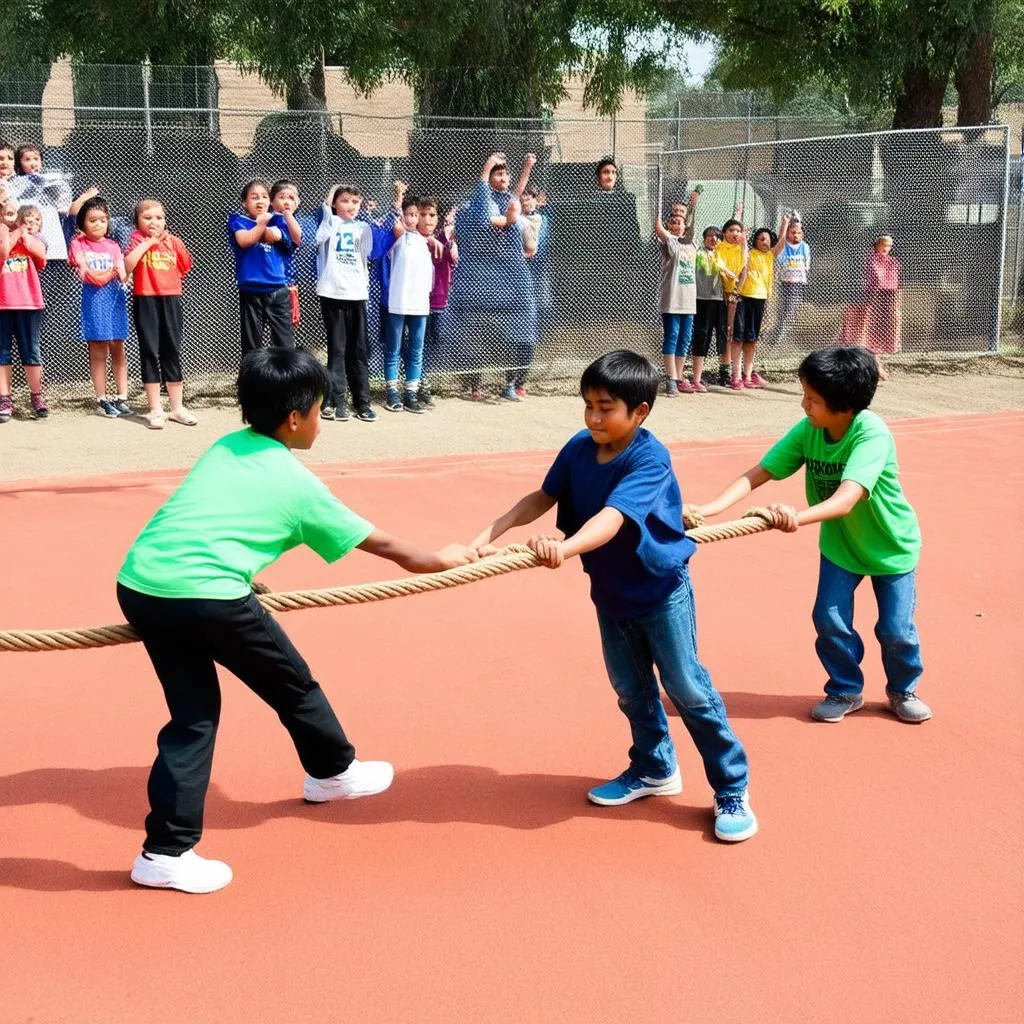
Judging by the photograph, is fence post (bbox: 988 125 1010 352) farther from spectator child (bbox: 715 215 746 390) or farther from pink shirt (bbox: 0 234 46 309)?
pink shirt (bbox: 0 234 46 309)

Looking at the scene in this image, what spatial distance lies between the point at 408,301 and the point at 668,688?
7.50m

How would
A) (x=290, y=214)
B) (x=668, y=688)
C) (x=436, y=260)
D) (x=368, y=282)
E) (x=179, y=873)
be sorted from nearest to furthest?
(x=179, y=873) < (x=668, y=688) < (x=290, y=214) < (x=368, y=282) < (x=436, y=260)

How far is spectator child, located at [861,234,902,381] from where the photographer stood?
13.5 meters

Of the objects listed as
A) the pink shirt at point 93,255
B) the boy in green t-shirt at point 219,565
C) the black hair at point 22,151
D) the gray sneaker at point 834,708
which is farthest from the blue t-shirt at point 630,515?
the black hair at point 22,151

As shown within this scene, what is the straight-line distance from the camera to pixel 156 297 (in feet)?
33.8

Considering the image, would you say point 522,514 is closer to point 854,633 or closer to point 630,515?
point 630,515

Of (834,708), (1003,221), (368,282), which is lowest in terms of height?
(834,708)

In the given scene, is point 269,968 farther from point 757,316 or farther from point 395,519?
point 757,316

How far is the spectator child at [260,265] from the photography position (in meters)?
10.3

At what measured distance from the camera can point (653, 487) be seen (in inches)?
149

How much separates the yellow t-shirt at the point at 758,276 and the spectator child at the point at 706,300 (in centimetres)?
24

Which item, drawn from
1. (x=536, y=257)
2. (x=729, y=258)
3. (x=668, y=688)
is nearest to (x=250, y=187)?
(x=536, y=257)

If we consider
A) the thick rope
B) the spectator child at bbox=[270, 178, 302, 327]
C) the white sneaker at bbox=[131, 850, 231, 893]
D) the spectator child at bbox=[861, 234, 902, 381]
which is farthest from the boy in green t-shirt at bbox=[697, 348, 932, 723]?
the spectator child at bbox=[861, 234, 902, 381]

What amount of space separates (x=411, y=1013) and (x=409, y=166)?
377 inches
